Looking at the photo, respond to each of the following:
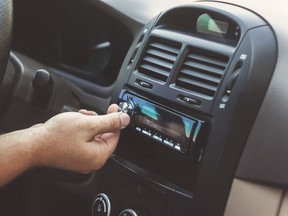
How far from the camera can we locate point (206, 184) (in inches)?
43.9

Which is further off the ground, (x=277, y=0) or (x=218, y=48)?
(x=277, y=0)

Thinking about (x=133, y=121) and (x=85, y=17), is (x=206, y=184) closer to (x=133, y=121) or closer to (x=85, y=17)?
(x=133, y=121)

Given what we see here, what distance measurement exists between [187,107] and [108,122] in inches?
6.8

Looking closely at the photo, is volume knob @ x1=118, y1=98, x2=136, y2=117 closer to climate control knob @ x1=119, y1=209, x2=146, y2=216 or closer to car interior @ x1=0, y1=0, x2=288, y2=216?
car interior @ x1=0, y1=0, x2=288, y2=216

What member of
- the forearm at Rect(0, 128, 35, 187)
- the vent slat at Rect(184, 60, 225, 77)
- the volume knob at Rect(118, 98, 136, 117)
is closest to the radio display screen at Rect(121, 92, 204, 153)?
the volume knob at Rect(118, 98, 136, 117)

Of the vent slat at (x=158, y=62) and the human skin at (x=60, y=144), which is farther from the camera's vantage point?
the vent slat at (x=158, y=62)

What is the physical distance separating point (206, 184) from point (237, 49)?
0.93 feet

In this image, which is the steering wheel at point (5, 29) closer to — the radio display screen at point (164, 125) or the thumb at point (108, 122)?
the thumb at point (108, 122)

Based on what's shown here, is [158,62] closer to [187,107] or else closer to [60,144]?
[187,107]

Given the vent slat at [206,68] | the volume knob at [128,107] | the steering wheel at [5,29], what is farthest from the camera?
the volume knob at [128,107]

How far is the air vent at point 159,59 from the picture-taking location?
1.21 metres

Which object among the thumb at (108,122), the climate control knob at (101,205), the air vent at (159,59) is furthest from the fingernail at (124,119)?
the climate control knob at (101,205)

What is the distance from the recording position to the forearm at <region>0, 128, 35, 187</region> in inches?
43.3

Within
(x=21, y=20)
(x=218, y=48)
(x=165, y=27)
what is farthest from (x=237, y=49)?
(x=21, y=20)
